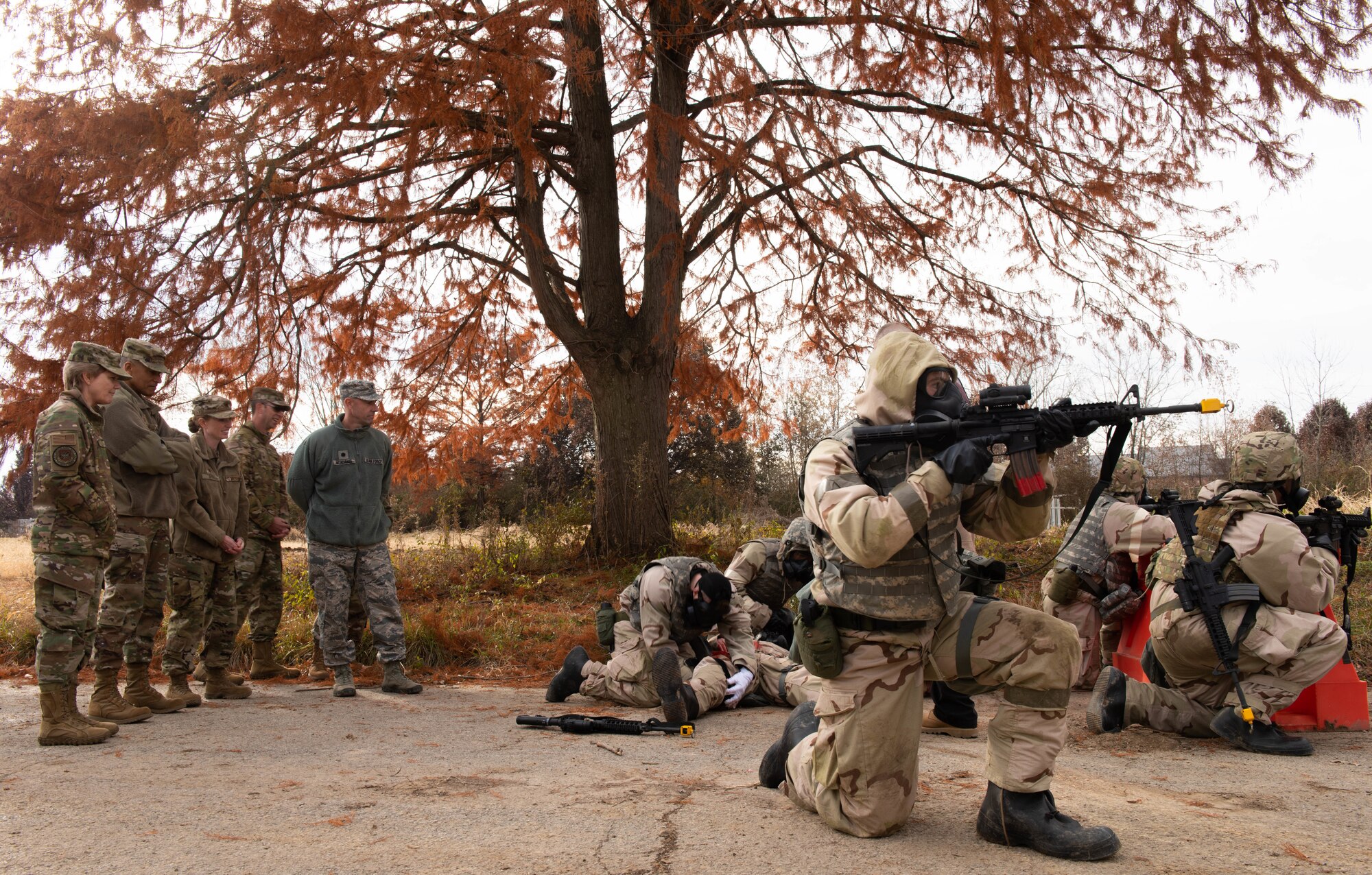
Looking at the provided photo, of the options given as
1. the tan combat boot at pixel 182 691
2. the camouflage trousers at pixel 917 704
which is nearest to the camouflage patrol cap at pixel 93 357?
the tan combat boot at pixel 182 691

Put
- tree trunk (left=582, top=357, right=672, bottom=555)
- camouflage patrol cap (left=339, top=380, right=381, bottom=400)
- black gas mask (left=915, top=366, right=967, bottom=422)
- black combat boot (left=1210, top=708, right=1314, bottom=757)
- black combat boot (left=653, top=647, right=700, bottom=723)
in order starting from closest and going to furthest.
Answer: black gas mask (left=915, top=366, right=967, bottom=422)
black combat boot (left=1210, top=708, right=1314, bottom=757)
black combat boot (left=653, top=647, right=700, bottom=723)
camouflage patrol cap (left=339, top=380, right=381, bottom=400)
tree trunk (left=582, top=357, right=672, bottom=555)

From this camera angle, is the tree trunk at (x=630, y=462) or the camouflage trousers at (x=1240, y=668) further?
the tree trunk at (x=630, y=462)

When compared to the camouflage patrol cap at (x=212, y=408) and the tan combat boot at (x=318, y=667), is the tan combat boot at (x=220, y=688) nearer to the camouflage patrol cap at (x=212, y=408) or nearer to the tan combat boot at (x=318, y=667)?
the tan combat boot at (x=318, y=667)

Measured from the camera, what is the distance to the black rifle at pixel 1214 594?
4.97 meters

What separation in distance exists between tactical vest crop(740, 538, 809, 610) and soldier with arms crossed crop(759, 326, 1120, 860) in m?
3.38

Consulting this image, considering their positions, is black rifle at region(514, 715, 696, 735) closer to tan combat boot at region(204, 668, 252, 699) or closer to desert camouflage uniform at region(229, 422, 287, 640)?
tan combat boot at region(204, 668, 252, 699)

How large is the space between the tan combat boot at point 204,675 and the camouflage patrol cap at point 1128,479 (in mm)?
6507

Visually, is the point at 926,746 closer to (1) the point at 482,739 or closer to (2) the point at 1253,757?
(2) the point at 1253,757

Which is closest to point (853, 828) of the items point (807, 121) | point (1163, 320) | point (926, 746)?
A: point (926, 746)

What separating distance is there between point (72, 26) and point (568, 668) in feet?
21.0

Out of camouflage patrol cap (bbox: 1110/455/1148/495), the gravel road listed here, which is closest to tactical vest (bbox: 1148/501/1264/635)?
the gravel road

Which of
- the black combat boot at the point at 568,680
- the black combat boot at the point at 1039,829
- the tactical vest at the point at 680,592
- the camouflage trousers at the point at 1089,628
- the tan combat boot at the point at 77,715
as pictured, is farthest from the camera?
the camouflage trousers at the point at 1089,628

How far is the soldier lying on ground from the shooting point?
5.92 m

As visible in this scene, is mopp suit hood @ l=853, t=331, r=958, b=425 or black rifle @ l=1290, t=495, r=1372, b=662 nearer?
mopp suit hood @ l=853, t=331, r=958, b=425
